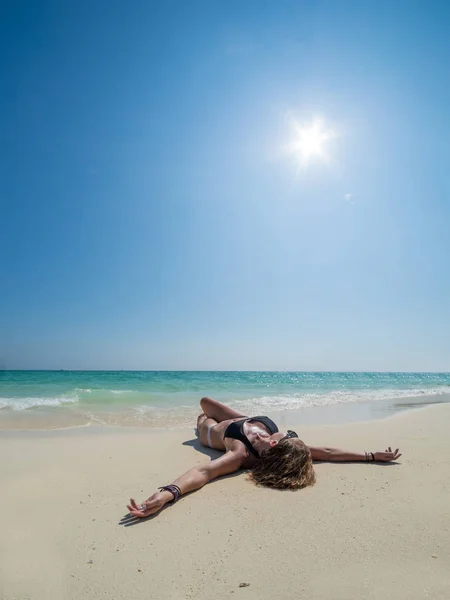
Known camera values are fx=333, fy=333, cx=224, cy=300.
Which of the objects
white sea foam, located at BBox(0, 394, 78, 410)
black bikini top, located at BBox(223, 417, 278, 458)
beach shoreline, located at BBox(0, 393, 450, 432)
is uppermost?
black bikini top, located at BBox(223, 417, 278, 458)

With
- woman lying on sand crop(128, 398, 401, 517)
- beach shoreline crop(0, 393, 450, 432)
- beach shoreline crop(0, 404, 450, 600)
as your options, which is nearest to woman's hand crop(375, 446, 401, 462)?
woman lying on sand crop(128, 398, 401, 517)

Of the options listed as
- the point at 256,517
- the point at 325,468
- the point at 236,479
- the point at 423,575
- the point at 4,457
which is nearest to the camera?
the point at 423,575

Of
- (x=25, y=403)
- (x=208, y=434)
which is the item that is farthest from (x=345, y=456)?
(x=25, y=403)

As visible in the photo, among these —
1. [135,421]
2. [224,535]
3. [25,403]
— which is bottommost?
[25,403]

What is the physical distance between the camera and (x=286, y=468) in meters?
3.60

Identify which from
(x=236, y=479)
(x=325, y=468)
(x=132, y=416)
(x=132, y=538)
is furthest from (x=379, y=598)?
(x=132, y=416)

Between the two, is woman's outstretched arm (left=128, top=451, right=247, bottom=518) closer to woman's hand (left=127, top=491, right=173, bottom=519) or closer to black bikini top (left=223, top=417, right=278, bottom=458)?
woman's hand (left=127, top=491, right=173, bottom=519)

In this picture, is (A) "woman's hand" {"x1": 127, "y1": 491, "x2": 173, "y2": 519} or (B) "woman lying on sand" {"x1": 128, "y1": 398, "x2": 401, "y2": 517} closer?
(A) "woman's hand" {"x1": 127, "y1": 491, "x2": 173, "y2": 519}

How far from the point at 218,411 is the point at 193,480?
224 centimetres

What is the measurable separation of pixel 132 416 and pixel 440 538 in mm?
7577

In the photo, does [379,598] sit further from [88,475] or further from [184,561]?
[88,475]

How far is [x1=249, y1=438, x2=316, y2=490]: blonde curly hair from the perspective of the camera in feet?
11.5

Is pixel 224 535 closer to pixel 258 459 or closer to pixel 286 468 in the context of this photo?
pixel 286 468

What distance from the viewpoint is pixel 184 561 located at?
7.26 ft
